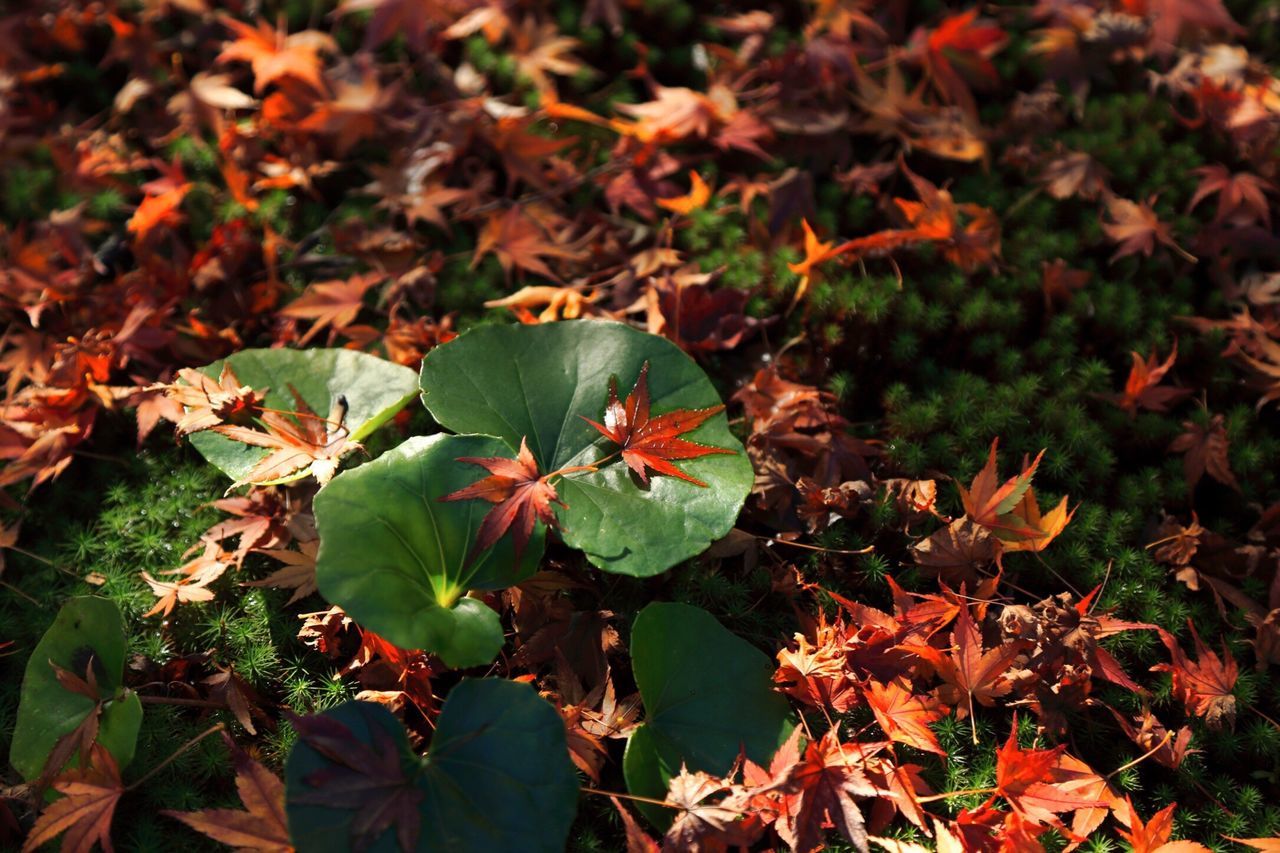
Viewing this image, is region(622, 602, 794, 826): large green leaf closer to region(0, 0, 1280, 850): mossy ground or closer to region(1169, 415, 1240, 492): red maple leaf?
region(0, 0, 1280, 850): mossy ground

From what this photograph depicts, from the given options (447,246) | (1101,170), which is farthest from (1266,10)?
(447,246)

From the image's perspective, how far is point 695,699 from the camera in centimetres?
162

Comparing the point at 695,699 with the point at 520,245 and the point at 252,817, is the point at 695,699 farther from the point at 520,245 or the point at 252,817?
the point at 520,245

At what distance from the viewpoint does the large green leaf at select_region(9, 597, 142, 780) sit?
1.58 metres

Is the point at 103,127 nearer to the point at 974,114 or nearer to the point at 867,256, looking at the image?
the point at 867,256

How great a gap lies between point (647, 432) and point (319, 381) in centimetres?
72

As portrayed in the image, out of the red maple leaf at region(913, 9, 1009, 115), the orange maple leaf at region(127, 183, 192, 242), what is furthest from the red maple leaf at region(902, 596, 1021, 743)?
the orange maple leaf at region(127, 183, 192, 242)

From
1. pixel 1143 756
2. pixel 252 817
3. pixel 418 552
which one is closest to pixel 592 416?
pixel 418 552

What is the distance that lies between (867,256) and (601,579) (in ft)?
3.52

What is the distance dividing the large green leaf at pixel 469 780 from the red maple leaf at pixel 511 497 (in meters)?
0.24

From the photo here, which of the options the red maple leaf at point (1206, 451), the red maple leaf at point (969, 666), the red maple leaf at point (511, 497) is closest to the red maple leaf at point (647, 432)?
the red maple leaf at point (511, 497)

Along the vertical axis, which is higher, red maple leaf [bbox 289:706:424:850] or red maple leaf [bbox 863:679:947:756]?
red maple leaf [bbox 289:706:424:850]

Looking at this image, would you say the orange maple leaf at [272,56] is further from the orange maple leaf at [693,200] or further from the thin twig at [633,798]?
the thin twig at [633,798]

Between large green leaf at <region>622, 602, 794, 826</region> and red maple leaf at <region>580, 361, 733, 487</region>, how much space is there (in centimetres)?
26
